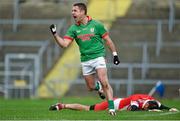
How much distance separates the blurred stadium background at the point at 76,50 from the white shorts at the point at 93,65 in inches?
494

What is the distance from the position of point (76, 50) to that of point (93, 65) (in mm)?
15583

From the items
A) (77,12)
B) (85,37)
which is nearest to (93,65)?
(85,37)

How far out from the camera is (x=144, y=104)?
57.9ft

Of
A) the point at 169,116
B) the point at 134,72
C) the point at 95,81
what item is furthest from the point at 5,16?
the point at 169,116

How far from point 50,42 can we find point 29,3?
4.60 meters

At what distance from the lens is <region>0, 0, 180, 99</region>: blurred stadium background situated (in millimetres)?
30688

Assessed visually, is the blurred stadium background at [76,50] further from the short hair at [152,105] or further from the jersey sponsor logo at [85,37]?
the jersey sponsor logo at [85,37]

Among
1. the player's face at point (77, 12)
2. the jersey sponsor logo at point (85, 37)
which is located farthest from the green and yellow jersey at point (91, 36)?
the player's face at point (77, 12)

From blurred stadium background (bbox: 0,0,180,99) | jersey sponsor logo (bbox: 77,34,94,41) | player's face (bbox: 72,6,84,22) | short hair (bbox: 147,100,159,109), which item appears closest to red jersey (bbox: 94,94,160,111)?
short hair (bbox: 147,100,159,109)

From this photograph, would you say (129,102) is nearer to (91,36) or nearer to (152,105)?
(152,105)

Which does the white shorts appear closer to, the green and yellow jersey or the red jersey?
the green and yellow jersey

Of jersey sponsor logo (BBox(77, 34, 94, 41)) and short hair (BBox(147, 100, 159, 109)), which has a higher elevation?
jersey sponsor logo (BBox(77, 34, 94, 41))

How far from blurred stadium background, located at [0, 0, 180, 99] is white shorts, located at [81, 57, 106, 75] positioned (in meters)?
12.5

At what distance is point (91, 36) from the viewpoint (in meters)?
17.2
